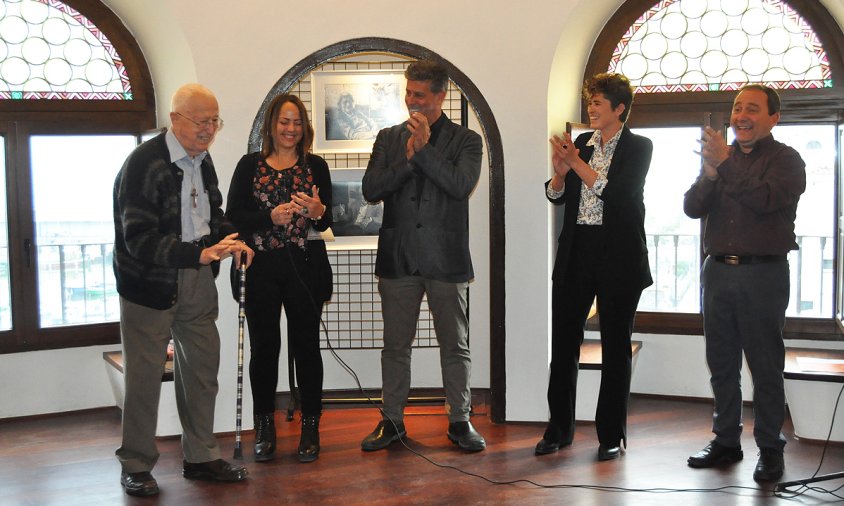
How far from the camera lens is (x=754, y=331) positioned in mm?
3496

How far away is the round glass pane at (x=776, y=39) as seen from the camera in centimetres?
470

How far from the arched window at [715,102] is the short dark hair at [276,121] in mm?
1895

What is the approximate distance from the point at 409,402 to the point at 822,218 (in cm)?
250

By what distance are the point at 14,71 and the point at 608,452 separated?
3738 mm

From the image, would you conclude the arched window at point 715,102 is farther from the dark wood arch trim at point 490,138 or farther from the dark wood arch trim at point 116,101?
the dark wood arch trim at point 116,101

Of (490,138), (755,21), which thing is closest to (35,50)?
(490,138)

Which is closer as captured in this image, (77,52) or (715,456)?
(715,456)

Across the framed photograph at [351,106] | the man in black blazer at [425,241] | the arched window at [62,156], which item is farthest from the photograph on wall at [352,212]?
the arched window at [62,156]

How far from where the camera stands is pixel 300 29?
4.21 metres

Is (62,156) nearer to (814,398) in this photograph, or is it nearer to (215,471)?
(215,471)

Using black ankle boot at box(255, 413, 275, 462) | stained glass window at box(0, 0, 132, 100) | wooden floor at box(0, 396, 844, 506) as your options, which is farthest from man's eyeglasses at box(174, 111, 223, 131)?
stained glass window at box(0, 0, 132, 100)

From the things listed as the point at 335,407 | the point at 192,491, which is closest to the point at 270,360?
the point at 192,491

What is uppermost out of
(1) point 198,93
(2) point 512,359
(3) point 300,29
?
(3) point 300,29

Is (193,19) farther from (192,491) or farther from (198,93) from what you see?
(192,491)
